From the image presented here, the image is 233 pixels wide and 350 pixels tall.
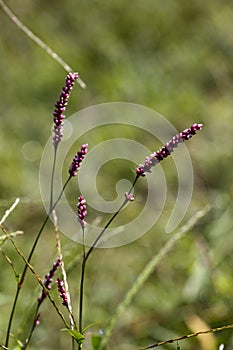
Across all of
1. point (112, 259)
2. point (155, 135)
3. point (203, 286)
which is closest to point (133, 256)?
point (112, 259)

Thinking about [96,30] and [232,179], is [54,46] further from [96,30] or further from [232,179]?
[232,179]

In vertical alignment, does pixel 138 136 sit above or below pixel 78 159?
above

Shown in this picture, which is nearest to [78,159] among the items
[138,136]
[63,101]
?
[63,101]

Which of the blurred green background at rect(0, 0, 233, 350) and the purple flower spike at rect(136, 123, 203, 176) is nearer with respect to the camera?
the purple flower spike at rect(136, 123, 203, 176)

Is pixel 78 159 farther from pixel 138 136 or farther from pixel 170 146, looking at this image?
pixel 138 136

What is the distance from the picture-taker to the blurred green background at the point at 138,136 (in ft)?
4.96

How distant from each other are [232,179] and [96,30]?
133 cm

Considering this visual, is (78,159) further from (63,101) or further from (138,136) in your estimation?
(138,136)

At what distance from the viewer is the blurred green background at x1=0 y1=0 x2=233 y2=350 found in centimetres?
151

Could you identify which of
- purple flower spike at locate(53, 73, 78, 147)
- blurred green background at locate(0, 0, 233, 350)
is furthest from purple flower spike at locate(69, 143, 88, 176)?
blurred green background at locate(0, 0, 233, 350)

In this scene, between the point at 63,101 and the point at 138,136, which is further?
the point at 138,136

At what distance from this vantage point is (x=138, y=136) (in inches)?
110

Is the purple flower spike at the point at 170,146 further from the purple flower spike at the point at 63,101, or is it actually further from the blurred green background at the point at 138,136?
the blurred green background at the point at 138,136

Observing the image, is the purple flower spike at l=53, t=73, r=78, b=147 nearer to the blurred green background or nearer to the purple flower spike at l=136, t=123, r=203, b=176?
the purple flower spike at l=136, t=123, r=203, b=176
